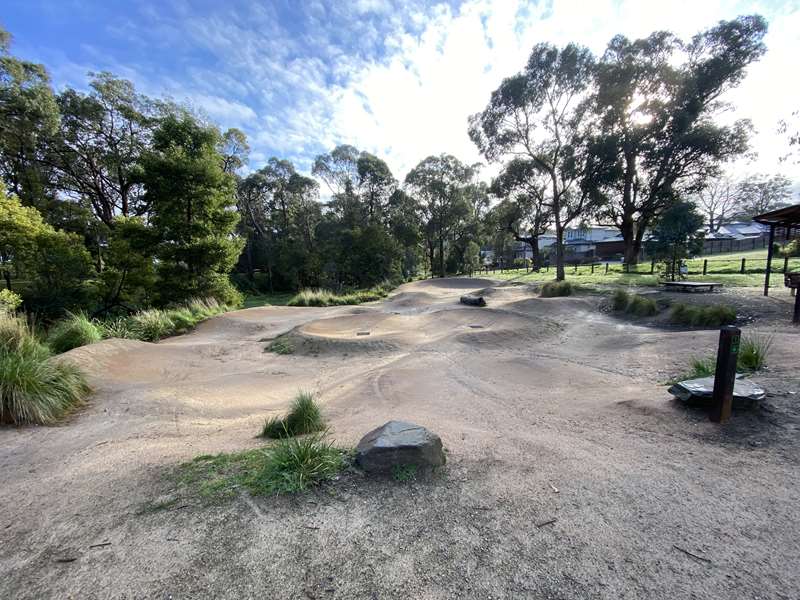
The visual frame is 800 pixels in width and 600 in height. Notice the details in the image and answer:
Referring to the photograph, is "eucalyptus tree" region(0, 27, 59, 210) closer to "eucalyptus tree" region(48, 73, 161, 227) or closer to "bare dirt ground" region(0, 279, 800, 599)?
"eucalyptus tree" region(48, 73, 161, 227)

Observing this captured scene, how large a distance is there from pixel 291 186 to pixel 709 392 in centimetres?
3658

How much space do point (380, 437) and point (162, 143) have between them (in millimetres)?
17382

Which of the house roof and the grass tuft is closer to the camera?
the grass tuft

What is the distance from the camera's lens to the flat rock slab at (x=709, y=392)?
10.9 feet

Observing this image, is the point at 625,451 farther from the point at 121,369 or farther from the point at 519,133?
the point at 519,133

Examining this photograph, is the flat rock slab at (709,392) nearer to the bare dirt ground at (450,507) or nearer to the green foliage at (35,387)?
the bare dirt ground at (450,507)

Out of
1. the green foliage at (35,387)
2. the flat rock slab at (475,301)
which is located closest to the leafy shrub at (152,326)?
the green foliage at (35,387)

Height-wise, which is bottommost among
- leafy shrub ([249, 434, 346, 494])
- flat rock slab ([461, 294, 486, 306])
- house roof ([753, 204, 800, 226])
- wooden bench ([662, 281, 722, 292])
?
flat rock slab ([461, 294, 486, 306])

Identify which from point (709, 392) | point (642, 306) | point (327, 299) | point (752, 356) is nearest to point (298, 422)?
point (709, 392)

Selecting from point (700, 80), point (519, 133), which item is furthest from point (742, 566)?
point (700, 80)

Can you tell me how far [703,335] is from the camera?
668 cm

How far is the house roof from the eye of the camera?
29.8 ft

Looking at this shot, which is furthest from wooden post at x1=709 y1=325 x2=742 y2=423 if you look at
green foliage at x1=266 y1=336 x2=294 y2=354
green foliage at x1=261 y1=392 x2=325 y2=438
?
green foliage at x1=266 y1=336 x2=294 y2=354

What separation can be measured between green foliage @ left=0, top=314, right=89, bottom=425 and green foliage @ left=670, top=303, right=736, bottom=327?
40.6 feet
